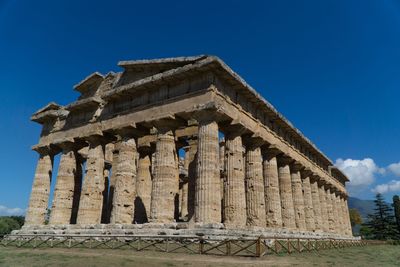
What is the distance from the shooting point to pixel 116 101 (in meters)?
24.7

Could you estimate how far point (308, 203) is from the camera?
31922 mm

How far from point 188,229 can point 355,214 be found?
258ft

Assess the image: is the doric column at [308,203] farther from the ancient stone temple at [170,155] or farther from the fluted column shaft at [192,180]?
the fluted column shaft at [192,180]

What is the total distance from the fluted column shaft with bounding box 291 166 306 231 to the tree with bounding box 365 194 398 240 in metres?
39.4

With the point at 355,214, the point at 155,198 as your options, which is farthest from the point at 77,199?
the point at 355,214

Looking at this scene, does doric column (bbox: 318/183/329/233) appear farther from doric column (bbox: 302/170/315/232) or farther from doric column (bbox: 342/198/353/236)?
doric column (bbox: 342/198/353/236)

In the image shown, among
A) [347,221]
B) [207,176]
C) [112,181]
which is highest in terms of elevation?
[112,181]

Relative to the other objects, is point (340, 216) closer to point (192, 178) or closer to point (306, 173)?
point (306, 173)

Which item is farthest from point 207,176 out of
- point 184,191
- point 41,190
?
point 41,190

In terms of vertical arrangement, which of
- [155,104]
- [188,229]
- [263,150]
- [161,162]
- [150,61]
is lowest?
[188,229]

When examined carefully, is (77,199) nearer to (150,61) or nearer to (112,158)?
(112,158)

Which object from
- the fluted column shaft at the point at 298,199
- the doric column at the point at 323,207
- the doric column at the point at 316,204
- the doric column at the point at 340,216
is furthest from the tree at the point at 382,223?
the fluted column shaft at the point at 298,199

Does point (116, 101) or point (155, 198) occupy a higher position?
point (116, 101)

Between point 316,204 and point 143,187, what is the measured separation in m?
18.7
